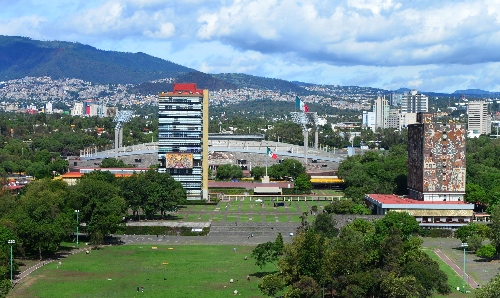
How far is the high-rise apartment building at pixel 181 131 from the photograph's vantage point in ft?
316

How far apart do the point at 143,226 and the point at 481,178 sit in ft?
140

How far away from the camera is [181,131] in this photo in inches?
3804

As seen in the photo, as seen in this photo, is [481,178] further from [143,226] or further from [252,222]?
[143,226]

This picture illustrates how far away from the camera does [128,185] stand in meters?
80.4

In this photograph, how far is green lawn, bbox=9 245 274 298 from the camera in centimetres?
4916

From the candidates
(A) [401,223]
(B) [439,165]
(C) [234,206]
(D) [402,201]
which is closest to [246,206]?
(C) [234,206]

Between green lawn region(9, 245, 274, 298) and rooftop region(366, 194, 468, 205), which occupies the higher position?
rooftop region(366, 194, 468, 205)

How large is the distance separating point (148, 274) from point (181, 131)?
43.4 meters

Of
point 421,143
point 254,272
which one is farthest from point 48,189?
point 421,143

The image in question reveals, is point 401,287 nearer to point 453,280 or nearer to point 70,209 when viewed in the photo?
point 453,280

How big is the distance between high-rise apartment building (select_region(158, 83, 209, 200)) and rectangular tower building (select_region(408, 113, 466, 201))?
94.2 ft

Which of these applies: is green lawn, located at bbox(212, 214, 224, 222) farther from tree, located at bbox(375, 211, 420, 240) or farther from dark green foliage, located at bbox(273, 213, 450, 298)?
dark green foliage, located at bbox(273, 213, 450, 298)

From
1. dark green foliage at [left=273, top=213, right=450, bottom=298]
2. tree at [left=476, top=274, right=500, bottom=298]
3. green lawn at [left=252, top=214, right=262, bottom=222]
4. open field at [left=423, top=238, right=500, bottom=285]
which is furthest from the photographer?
green lawn at [left=252, top=214, right=262, bottom=222]

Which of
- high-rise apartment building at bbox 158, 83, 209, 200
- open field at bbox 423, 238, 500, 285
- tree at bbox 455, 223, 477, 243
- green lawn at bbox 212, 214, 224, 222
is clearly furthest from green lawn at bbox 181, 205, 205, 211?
tree at bbox 455, 223, 477, 243
